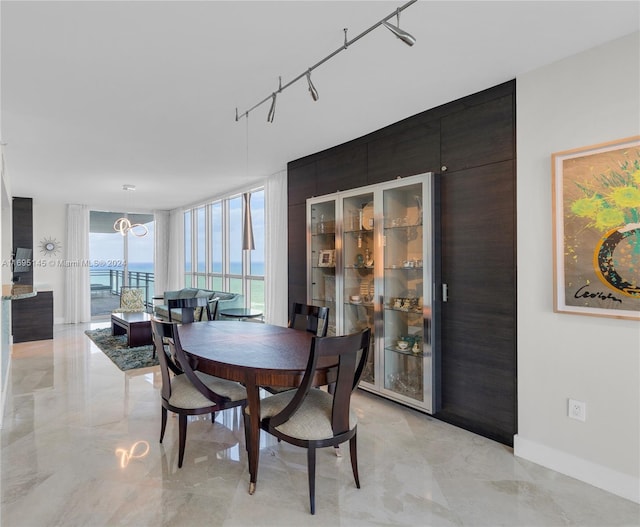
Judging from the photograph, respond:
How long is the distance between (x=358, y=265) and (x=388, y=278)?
0.42m

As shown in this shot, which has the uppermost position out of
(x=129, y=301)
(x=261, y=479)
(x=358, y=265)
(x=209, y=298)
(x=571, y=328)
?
(x=358, y=265)

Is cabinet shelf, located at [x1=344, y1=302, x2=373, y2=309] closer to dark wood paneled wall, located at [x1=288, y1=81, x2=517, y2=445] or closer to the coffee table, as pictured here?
dark wood paneled wall, located at [x1=288, y1=81, x2=517, y2=445]

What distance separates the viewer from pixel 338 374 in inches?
82.4

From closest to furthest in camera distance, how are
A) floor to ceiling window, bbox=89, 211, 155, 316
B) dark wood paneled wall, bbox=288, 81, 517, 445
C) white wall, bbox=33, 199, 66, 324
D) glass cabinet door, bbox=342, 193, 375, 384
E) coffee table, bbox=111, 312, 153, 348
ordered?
1. dark wood paneled wall, bbox=288, 81, 517, 445
2. glass cabinet door, bbox=342, 193, 375, 384
3. coffee table, bbox=111, 312, 153, 348
4. white wall, bbox=33, 199, 66, 324
5. floor to ceiling window, bbox=89, 211, 155, 316

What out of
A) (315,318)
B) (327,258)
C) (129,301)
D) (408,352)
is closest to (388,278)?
(408,352)

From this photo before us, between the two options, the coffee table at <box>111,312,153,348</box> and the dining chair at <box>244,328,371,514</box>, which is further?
the coffee table at <box>111,312,153,348</box>

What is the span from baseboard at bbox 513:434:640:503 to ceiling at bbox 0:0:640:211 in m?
2.48

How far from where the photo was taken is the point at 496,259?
2840 mm

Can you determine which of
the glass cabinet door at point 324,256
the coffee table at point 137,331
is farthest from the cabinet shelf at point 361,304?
the coffee table at point 137,331

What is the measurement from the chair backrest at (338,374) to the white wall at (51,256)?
8.02m

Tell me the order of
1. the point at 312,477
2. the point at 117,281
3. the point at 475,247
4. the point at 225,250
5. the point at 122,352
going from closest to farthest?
the point at 312,477 < the point at 475,247 < the point at 122,352 < the point at 225,250 < the point at 117,281

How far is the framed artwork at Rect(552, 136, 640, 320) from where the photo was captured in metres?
2.18

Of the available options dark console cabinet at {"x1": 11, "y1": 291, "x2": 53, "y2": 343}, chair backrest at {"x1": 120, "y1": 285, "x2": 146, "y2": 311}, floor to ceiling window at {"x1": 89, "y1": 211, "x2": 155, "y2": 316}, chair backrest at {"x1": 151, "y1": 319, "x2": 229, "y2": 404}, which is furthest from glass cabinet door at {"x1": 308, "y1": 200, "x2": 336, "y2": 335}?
floor to ceiling window at {"x1": 89, "y1": 211, "x2": 155, "y2": 316}

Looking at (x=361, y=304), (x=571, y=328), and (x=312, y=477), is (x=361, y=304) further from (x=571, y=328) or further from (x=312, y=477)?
(x=312, y=477)
